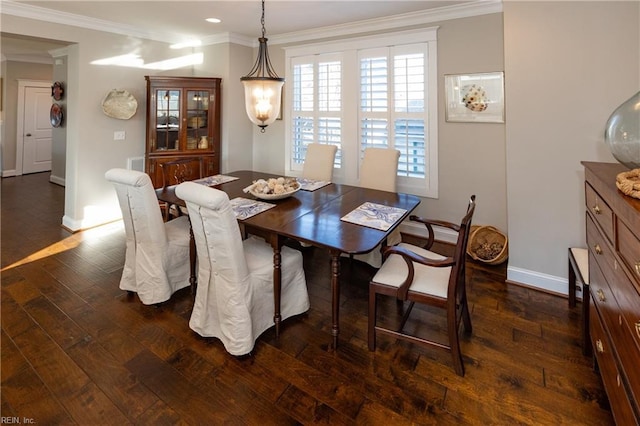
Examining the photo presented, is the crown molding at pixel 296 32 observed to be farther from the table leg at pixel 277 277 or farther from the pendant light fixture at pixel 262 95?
the table leg at pixel 277 277

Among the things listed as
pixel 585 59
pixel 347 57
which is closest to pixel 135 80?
pixel 347 57

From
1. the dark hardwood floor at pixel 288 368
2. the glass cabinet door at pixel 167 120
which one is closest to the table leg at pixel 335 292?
the dark hardwood floor at pixel 288 368

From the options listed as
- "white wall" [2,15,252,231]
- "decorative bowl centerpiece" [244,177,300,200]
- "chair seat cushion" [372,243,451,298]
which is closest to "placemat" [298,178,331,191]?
"decorative bowl centerpiece" [244,177,300,200]

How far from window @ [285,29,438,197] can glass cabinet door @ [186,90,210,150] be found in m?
1.18

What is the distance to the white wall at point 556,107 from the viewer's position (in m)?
2.34

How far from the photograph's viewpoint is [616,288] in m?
1.36

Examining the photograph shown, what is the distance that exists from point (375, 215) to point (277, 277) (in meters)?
0.80

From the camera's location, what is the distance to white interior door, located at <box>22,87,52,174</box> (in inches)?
286

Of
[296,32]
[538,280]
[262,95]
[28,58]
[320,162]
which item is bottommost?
[538,280]

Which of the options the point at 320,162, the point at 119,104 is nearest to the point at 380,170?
the point at 320,162

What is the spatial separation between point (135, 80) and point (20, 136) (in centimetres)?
479

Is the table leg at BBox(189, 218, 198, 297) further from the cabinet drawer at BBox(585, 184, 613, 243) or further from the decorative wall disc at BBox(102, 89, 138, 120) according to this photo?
the decorative wall disc at BBox(102, 89, 138, 120)

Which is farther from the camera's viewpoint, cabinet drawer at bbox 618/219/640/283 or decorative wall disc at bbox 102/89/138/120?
decorative wall disc at bbox 102/89/138/120

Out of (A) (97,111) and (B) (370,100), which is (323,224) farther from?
(A) (97,111)
